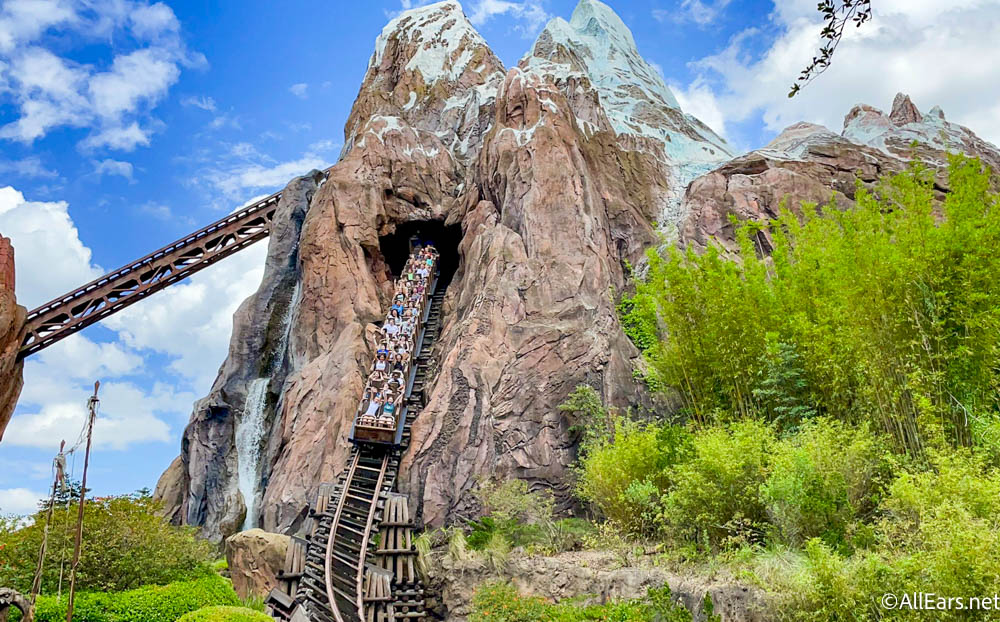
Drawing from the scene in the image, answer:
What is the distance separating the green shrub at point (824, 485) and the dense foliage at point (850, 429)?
2cm

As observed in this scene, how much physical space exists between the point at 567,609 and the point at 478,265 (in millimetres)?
9369

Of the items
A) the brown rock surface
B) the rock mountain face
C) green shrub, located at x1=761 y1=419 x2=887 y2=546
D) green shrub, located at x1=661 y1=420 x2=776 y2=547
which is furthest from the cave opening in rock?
green shrub, located at x1=761 y1=419 x2=887 y2=546

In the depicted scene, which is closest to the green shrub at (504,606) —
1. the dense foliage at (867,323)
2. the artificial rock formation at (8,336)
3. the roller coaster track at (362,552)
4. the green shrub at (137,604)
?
the roller coaster track at (362,552)

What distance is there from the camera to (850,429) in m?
7.41

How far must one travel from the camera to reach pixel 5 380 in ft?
60.3

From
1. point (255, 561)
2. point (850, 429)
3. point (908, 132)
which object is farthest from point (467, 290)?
point (908, 132)

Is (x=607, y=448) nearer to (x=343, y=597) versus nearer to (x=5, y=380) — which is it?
(x=343, y=597)

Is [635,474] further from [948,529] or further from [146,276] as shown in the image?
[146,276]

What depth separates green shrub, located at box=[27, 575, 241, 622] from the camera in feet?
24.8

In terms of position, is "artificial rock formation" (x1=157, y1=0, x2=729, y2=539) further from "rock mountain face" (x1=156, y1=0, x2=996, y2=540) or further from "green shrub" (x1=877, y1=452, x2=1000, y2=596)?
"green shrub" (x1=877, y1=452, x2=1000, y2=596)

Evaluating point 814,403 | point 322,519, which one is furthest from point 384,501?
point 814,403

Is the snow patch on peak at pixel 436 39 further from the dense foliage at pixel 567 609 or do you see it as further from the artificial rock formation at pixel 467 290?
the dense foliage at pixel 567 609

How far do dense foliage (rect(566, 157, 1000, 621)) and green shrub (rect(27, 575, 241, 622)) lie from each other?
5.53 metres

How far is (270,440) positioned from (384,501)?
19.0 ft
